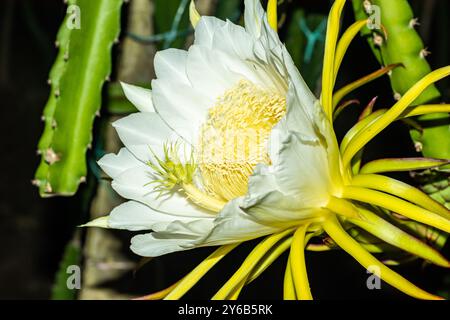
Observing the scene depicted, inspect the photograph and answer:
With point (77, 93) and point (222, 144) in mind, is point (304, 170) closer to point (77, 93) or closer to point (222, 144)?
point (222, 144)

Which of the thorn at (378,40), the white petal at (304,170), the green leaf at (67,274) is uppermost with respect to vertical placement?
the thorn at (378,40)

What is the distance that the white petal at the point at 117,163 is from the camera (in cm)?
82

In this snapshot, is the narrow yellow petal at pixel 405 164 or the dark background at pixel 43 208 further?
the dark background at pixel 43 208

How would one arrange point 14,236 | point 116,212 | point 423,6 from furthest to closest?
point 14,236 → point 423,6 → point 116,212

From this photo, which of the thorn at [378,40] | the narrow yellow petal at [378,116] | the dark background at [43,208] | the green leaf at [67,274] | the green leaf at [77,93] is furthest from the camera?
the dark background at [43,208]

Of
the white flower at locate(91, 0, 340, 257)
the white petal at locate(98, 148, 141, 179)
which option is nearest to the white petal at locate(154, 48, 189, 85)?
the white flower at locate(91, 0, 340, 257)

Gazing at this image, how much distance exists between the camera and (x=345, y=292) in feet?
4.43

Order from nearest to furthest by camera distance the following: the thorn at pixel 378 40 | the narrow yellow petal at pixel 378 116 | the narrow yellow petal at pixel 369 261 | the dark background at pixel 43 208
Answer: the narrow yellow petal at pixel 369 261, the narrow yellow petal at pixel 378 116, the thorn at pixel 378 40, the dark background at pixel 43 208

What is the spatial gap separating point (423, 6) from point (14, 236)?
170cm

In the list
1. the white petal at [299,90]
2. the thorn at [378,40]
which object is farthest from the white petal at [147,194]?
the thorn at [378,40]

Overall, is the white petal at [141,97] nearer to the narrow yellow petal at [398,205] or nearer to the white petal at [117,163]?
the white petal at [117,163]

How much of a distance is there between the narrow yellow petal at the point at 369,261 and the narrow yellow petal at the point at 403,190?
6 cm
